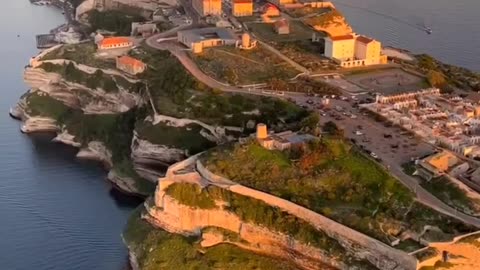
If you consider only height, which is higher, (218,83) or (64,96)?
(218,83)

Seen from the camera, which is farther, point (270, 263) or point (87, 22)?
point (87, 22)

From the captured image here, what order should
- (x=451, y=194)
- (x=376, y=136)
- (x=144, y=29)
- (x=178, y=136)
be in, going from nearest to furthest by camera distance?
(x=451, y=194) < (x=376, y=136) < (x=178, y=136) < (x=144, y=29)

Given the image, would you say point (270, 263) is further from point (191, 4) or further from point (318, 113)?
point (191, 4)

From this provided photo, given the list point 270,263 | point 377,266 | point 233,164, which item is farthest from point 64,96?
point 377,266

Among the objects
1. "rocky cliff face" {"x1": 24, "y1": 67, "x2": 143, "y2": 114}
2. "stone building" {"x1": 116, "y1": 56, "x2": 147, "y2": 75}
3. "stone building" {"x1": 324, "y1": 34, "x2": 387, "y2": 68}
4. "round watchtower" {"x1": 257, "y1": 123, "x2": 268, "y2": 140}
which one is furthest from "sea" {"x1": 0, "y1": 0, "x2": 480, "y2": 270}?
"stone building" {"x1": 324, "y1": 34, "x2": 387, "y2": 68}

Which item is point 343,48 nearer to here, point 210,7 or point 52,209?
point 210,7

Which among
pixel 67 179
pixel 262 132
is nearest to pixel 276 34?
pixel 67 179

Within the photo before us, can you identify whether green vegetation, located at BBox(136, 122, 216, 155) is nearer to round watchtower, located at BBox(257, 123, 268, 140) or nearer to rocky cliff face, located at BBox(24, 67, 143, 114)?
rocky cliff face, located at BBox(24, 67, 143, 114)

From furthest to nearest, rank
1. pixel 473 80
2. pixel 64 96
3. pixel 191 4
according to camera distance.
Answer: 1. pixel 191 4
2. pixel 64 96
3. pixel 473 80
